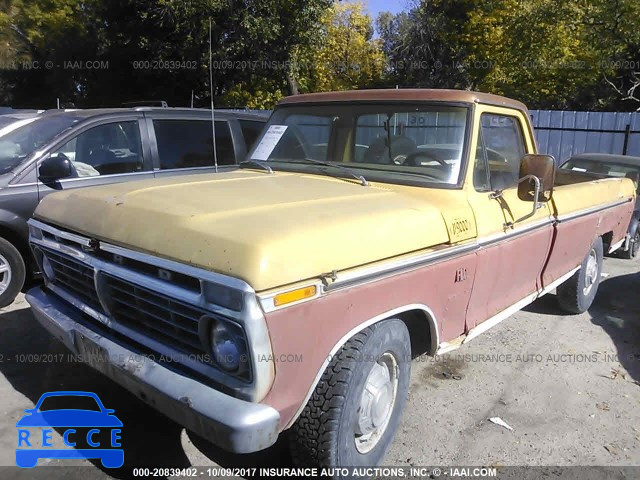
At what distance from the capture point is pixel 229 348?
230 centimetres

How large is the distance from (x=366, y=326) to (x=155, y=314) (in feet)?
3.31

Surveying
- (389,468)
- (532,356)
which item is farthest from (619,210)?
(389,468)

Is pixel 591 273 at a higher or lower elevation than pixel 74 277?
lower

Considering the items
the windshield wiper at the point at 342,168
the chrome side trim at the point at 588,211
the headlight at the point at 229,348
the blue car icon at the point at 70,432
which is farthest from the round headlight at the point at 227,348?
the chrome side trim at the point at 588,211

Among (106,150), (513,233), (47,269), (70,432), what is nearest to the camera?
(70,432)

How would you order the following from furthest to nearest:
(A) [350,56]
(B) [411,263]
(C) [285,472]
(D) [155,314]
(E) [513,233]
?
(A) [350,56] < (E) [513,233] < (C) [285,472] < (B) [411,263] < (D) [155,314]

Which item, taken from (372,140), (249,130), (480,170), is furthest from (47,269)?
(249,130)

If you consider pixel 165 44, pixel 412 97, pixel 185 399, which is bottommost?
pixel 185 399

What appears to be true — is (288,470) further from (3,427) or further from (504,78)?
(504,78)

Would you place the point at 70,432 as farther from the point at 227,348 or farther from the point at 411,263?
the point at 411,263

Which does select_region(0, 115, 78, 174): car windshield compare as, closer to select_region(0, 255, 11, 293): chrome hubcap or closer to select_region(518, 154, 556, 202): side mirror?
select_region(0, 255, 11, 293): chrome hubcap

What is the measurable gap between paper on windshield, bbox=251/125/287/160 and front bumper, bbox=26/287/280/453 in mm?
1922

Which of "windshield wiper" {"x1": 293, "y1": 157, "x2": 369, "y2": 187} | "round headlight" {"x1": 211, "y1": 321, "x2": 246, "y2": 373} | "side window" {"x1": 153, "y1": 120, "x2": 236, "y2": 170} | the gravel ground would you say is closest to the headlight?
"round headlight" {"x1": 211, "y1": 321, "x2": 246, "y2": 373}

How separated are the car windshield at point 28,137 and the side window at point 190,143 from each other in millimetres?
912
